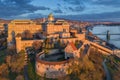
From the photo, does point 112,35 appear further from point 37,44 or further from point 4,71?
point 4,71

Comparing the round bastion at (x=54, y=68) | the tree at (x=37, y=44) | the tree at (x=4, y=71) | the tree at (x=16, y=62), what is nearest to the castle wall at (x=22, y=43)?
the tree at (x=37, y=44)

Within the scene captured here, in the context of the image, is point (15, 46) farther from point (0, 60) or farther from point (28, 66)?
point (28, 66)

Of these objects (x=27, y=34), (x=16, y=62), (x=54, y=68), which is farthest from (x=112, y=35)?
(x=54, y=68)

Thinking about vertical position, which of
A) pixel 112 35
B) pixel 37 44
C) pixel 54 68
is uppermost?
pixel 37 44

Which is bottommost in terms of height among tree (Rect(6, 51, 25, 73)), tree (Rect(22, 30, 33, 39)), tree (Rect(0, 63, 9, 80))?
tree (Rect(0, 63, 9, 80))

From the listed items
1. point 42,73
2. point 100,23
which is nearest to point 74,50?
point 42,73

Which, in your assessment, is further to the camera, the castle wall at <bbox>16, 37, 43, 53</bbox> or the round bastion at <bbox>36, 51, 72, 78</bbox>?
the castle wall at <bbox>16, 37, 43, 53</bbox>

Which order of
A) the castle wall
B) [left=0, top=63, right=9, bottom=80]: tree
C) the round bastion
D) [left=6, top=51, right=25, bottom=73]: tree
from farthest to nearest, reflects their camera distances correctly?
Result: the castle wall
[left=6, top=51, right=25, bottom=73]: tree
[left=0, top=63, right=9, bottom=80]: tree
the round bastion

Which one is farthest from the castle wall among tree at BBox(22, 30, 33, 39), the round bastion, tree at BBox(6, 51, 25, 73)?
the round bastion

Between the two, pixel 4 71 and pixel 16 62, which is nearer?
pixel 4 71

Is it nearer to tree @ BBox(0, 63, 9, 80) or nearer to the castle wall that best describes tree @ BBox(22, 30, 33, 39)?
the castle wall

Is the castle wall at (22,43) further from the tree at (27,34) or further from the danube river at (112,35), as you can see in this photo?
the danube river at (112,35)
